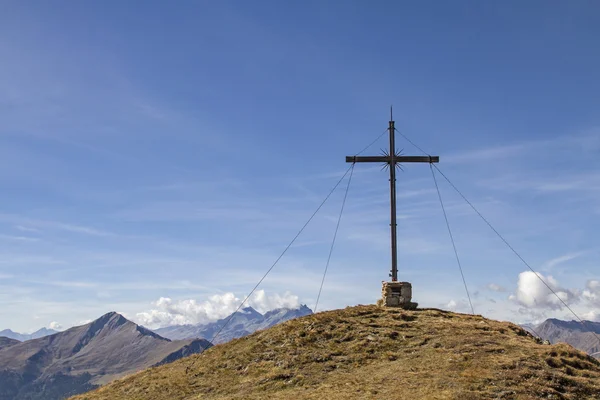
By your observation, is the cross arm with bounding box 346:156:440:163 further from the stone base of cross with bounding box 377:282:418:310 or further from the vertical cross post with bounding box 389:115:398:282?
the stone base of cross with bounding box 377:282:418:310

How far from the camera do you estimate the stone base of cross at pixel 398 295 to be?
120 feet

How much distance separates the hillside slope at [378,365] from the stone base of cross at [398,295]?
1.35 metres

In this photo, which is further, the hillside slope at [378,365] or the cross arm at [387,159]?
the cross arm at [387,159]

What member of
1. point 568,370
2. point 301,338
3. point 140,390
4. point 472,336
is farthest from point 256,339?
point 568,370

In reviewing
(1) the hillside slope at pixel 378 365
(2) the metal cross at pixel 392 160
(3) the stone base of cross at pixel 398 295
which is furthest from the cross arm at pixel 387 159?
(1) the hillside slope at pixel 378 365

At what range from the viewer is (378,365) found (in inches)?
1024

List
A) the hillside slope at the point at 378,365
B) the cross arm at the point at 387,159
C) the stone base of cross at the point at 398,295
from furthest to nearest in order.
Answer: the cross arm at the point at 387,159 < the stone base of cross at the point at 398,295 < the hillside slope at the point at 378,365

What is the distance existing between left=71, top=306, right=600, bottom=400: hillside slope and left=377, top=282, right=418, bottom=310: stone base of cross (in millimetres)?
1354

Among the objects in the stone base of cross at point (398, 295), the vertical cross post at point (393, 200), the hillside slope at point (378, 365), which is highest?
the vertical cross post at point (393, 200)

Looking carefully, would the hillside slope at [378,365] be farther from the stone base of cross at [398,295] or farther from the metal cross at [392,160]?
the metal cross at [392,160]

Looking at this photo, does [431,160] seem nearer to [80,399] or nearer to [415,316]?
[415,316]

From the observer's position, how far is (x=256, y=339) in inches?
1287

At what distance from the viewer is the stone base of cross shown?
3669 centimetres

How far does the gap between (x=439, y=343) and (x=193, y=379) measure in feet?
45.0
